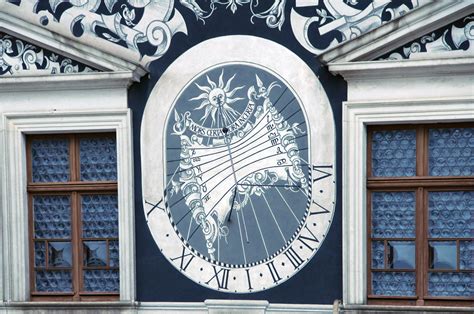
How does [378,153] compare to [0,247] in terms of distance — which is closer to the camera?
[378,153]

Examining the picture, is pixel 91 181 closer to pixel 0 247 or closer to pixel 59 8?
pixel 0 247

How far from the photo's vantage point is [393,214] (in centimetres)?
771

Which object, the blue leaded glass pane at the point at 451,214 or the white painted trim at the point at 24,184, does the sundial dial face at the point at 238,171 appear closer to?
the white painted trim at the point at 24,184

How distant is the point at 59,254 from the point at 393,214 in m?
3.48

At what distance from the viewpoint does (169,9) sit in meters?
8.00

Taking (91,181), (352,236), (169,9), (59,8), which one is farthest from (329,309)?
(59,8)

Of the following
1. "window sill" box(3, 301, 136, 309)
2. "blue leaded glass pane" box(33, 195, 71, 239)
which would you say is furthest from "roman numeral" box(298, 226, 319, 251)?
"blue leaded glass pane" box(33, 195, 71, 239)

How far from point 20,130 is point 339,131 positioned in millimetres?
3289

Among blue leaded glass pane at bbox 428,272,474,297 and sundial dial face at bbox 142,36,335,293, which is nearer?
blue leaded glass pane at bbox 428,272,474,297

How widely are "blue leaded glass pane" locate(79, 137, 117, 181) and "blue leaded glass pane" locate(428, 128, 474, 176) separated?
127 inches

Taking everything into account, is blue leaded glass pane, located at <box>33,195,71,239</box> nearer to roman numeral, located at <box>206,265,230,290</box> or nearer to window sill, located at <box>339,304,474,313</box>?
roman numeral, located at <box>206,265,230,290</box>

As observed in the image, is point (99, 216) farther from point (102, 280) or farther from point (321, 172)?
point (321, 172)

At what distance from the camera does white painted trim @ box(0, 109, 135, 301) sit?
8047mm

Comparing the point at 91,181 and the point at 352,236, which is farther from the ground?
the point at 91,181
